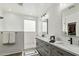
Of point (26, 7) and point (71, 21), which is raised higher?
point (26, 7)

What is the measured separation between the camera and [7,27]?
4227mm

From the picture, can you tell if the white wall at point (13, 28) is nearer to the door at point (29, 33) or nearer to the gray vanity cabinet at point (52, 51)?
the door at point (29, 33)

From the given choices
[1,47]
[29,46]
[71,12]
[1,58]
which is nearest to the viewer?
[1,58]

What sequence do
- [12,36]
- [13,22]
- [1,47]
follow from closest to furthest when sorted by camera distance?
1. [1,47]
2. [12,36]
3. [13,22]

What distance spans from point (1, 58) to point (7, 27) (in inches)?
148

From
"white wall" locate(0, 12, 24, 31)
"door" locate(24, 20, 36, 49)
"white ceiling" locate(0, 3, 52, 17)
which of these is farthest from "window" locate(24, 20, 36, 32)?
"white ceiling" locate(0, 3, 52, 17)

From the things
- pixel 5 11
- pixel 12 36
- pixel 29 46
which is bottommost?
pixel 29 46

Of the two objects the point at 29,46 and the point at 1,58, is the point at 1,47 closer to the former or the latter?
the point at 29,46

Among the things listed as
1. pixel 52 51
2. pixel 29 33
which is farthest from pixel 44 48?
pixel 29 33

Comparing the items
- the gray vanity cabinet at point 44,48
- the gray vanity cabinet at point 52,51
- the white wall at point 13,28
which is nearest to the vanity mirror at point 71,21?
the gray vanity cabinet at point 52,51

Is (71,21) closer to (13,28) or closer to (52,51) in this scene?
(52,51)

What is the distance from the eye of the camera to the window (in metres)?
5.25

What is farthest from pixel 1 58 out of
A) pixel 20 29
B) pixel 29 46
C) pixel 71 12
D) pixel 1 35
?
pixel 29 46

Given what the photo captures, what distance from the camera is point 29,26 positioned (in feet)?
17.7
